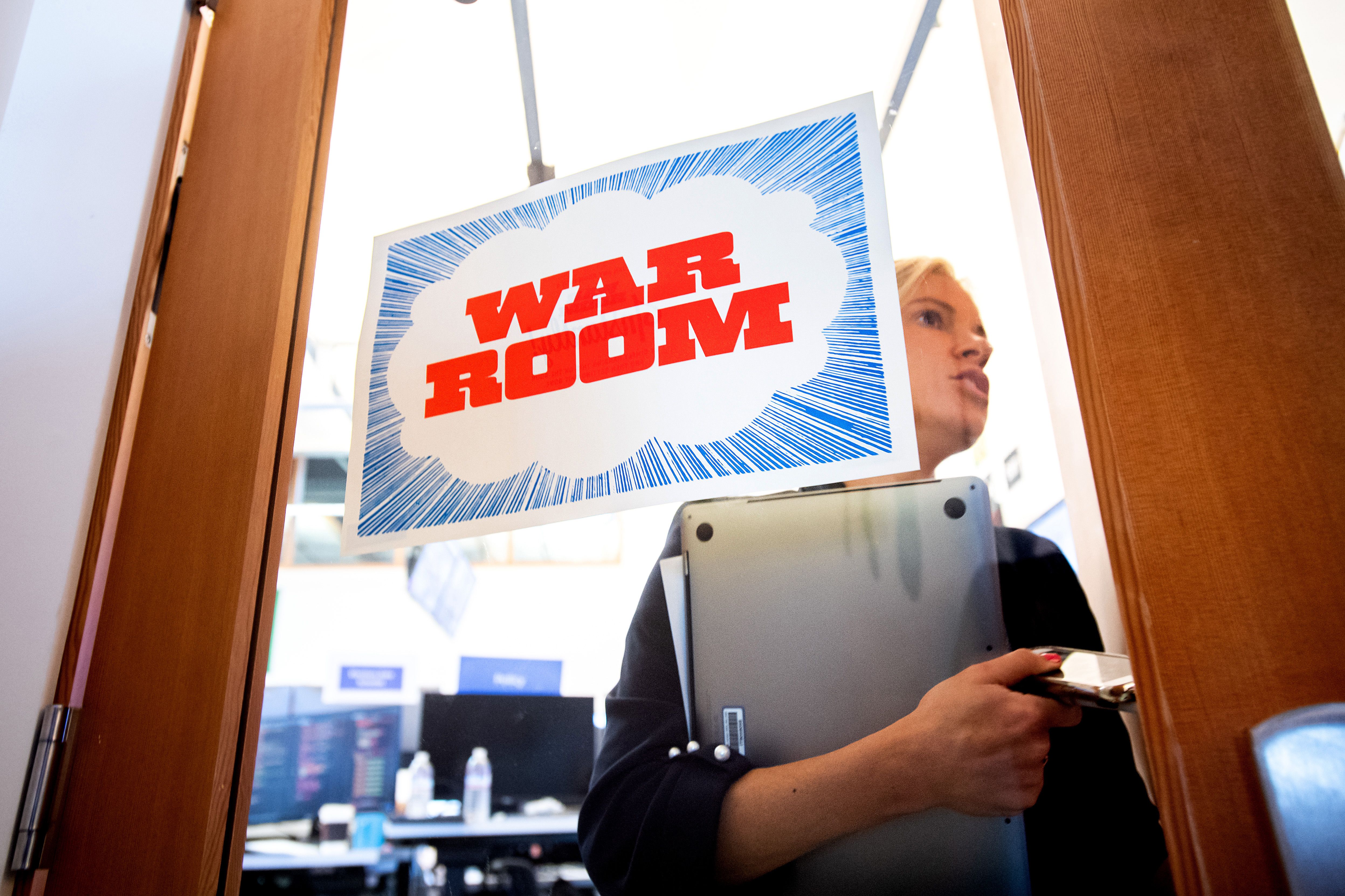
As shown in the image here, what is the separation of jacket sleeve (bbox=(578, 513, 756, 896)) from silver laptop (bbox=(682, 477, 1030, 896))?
0.03 meters

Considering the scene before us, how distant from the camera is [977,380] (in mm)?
719

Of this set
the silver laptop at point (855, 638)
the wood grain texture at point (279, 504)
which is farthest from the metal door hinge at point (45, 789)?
the silver laptop at point (855, 638)

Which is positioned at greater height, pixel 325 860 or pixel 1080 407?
pixel 1080 407

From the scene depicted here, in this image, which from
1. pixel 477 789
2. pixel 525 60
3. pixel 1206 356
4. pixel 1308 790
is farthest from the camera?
pixel 525 60

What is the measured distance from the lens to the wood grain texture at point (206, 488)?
0.76 metres

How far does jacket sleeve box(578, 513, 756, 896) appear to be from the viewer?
669mm

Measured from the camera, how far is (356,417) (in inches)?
37.1

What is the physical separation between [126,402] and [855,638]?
83 centimetres

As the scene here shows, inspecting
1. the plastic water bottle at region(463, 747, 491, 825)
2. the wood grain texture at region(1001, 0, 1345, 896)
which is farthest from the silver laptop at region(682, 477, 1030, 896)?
the plastic water bottle at region(463, 747, 491, 825)

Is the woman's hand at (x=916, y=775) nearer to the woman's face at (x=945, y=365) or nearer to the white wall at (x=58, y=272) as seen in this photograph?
the woman's face at (x=945, y=365)

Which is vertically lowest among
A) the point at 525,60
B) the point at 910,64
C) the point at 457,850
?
the point at 457,850

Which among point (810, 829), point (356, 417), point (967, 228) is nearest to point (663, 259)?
point (967, 228)

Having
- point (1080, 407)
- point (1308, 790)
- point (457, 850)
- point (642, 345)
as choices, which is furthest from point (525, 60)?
point (1308, 790)

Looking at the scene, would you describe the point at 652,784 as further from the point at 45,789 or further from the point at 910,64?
the point at 910,64
